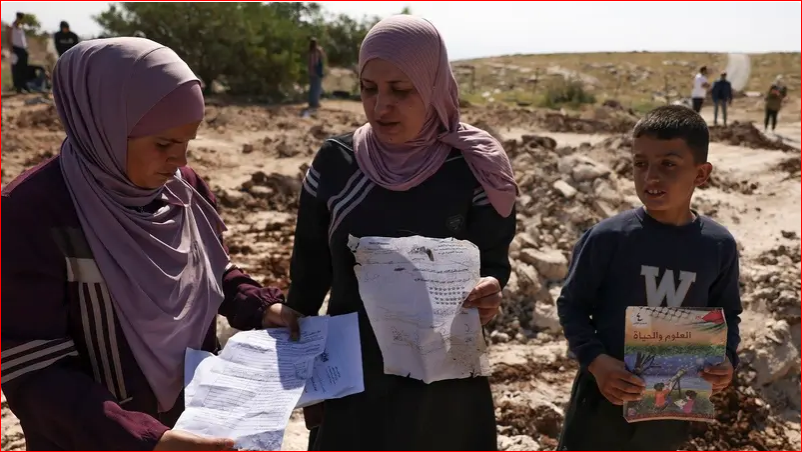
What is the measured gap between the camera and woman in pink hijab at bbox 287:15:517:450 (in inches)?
74.2

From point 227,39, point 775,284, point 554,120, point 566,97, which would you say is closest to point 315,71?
point 227,39

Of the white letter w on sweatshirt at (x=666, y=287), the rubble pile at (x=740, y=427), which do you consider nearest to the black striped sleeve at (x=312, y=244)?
the white letter w on sweatshirt at (x=666, y=287)

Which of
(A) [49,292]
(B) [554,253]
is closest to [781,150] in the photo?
(B) [554,253]

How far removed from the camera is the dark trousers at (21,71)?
41.6 feet

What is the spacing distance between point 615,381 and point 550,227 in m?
3.70

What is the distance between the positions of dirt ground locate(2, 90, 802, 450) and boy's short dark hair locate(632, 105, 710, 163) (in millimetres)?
1759

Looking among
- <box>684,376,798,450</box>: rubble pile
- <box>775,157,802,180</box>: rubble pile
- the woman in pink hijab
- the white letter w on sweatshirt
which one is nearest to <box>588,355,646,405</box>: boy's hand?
the white letter w on sweatshirt

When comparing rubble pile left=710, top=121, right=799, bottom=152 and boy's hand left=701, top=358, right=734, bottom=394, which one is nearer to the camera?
boy's hand left=701, top=358, right=734, bottom=394

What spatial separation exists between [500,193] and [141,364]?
3.51 feet

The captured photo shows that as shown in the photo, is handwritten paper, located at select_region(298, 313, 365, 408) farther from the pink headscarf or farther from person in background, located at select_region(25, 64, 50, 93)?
person in background, located at select_region(25, 64, 50, 93)

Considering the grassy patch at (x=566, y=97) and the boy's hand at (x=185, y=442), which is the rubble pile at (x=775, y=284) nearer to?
the boy's hand at (x=185, y=442)

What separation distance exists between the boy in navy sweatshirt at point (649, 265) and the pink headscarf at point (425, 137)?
1.20 ft

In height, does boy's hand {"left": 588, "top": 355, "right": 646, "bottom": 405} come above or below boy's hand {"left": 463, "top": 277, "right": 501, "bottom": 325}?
below

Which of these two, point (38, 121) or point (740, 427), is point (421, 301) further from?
point (38, 121)
